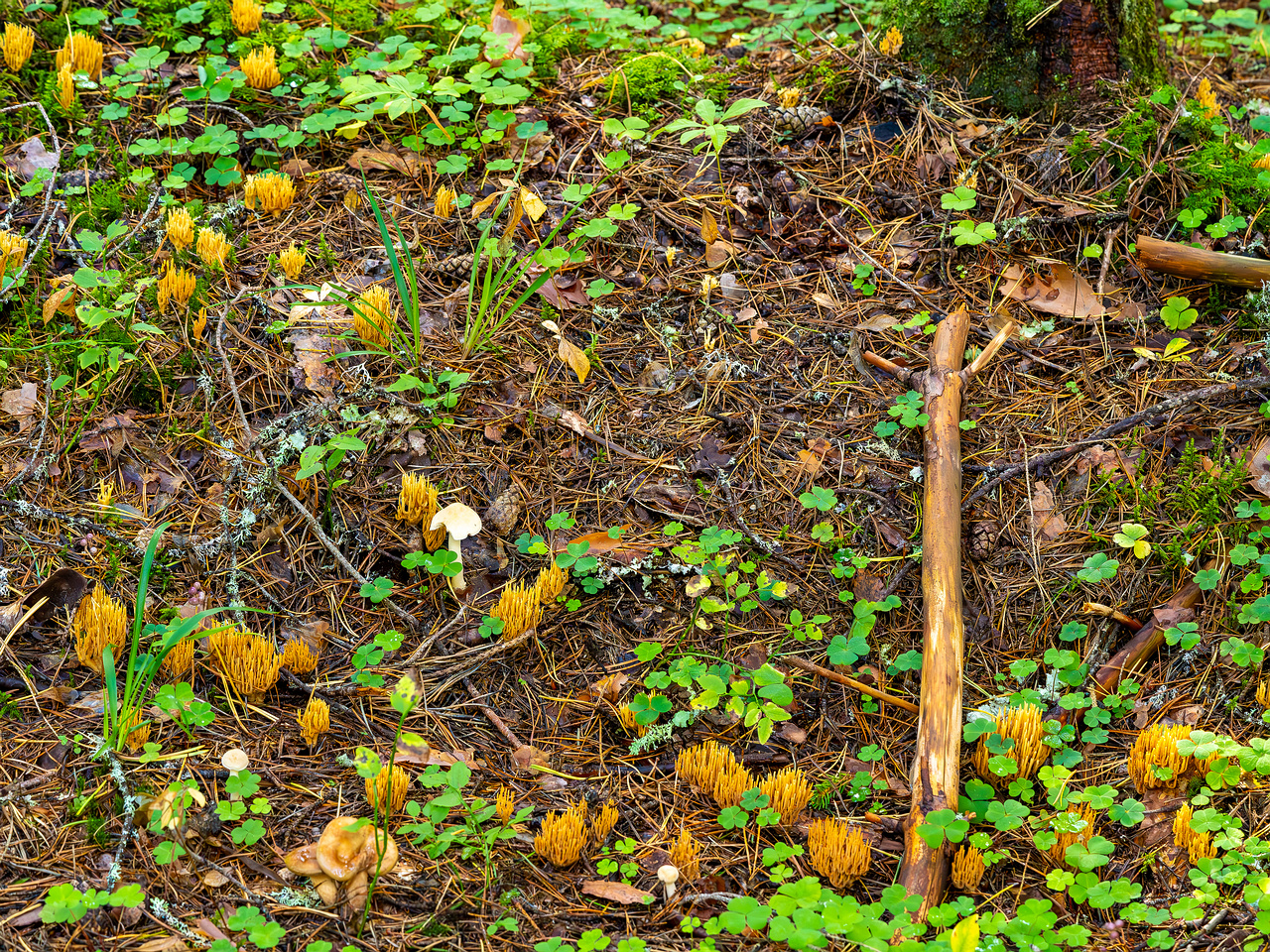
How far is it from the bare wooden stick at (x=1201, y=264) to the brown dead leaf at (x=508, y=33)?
305cm

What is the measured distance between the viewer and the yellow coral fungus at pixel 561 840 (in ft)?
8.95

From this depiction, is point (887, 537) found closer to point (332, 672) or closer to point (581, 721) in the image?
point (581, 721)

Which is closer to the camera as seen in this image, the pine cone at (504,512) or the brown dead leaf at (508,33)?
the pine cone at (504,512)

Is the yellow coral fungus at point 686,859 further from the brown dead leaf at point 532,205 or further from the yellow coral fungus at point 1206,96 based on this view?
the yellow coral fungus at point 1206,96

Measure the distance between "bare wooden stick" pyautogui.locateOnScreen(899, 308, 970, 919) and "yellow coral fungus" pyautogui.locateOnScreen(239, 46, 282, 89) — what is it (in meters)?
3.33

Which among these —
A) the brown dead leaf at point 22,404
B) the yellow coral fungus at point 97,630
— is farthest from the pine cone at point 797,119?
the yellow coral fungus at point 97,630

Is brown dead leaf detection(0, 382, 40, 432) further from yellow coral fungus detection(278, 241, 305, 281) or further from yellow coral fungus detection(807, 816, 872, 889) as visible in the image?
yellow coral fungus detection(807, 816, 872, 889)

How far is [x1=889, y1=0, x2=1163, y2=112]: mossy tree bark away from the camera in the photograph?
14.3 ft

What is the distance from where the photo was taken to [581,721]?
319 centimetres

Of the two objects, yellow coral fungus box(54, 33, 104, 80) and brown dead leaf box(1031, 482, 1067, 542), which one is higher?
yellow coral fungus box(54, 33, 104, 80)

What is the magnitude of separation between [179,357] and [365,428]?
2.81ft

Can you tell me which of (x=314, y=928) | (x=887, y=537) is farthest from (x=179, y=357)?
(x=887, y=537)

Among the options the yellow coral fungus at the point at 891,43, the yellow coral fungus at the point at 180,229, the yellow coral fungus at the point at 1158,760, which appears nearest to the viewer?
the yellow coral fungus at the point at 1158,760

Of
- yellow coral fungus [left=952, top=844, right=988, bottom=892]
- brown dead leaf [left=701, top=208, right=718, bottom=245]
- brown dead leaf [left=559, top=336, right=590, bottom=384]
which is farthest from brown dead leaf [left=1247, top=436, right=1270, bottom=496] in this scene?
brown dead leaf [left=559, top=336, right=590, bottom=384]
